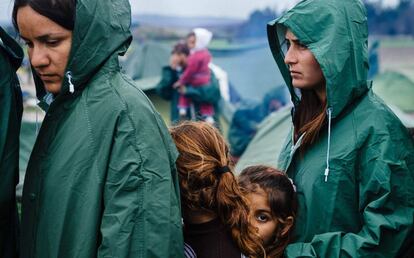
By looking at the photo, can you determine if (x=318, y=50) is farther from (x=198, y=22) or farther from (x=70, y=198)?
(x=198, y=22)

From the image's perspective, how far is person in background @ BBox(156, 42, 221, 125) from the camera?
802cm

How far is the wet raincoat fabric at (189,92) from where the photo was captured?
8.01 metres

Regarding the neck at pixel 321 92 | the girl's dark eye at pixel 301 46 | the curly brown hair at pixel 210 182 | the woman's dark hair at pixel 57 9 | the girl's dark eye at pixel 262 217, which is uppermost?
the woman's dark hair at pixel 57 9

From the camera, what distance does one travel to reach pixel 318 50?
8.27ft

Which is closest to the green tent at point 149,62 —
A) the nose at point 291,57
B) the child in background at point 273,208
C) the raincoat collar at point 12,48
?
the nose at point 291,57

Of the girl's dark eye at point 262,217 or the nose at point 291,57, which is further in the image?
the nose at point 291,57

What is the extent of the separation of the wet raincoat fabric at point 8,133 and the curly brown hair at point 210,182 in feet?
1.64

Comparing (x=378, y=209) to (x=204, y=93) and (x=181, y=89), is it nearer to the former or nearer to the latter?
(x=204, y=93)

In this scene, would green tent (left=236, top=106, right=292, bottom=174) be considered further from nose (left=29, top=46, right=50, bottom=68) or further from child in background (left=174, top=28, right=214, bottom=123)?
nose (left=29, top=46, right=50, bottom=68)

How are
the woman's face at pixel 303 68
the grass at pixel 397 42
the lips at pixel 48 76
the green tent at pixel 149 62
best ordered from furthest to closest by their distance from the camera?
the grass at pixel 397 42 → the green tent at pixel 149 62 → the woman's face at pixel 303 68 → the lips at pixel 48 76

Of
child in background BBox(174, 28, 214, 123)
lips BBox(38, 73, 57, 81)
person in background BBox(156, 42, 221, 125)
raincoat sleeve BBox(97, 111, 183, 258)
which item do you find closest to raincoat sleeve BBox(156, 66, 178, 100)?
person in background BBox(156, 42, 221, 125)

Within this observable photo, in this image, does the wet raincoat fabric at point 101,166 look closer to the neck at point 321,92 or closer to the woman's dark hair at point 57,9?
the woman's dark hair at point 57,9

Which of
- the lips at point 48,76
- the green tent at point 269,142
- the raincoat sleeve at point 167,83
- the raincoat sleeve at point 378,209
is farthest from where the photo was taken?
the raincoat sleeve at point 167,83

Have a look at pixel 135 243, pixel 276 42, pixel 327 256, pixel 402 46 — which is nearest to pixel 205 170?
pixel 135 243
